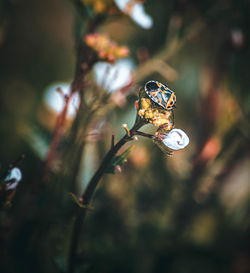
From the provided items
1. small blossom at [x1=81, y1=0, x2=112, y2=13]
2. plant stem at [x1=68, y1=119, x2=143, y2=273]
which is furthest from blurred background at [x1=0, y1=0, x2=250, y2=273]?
plant stem at [x1=68, y1=119, x2=143, y2=273]

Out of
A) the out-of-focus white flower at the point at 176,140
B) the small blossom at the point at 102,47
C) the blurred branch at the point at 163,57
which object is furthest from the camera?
the blurred branch at the point at 163,57

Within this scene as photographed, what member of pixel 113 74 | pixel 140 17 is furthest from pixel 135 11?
pixel 113 74

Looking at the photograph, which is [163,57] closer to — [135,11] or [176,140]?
[135,11]

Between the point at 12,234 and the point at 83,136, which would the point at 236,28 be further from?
the point at 12,234

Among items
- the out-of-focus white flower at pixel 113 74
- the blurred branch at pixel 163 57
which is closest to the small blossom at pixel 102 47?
the out-of-focus white flower at pixel 113 74

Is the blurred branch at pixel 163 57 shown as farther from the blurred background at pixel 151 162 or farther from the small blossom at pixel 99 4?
the small blossom at pixel 99 4

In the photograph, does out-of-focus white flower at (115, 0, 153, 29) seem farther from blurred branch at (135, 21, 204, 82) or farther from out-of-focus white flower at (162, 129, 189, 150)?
out-of-focus white flower at (162, 129, 189, 150)
